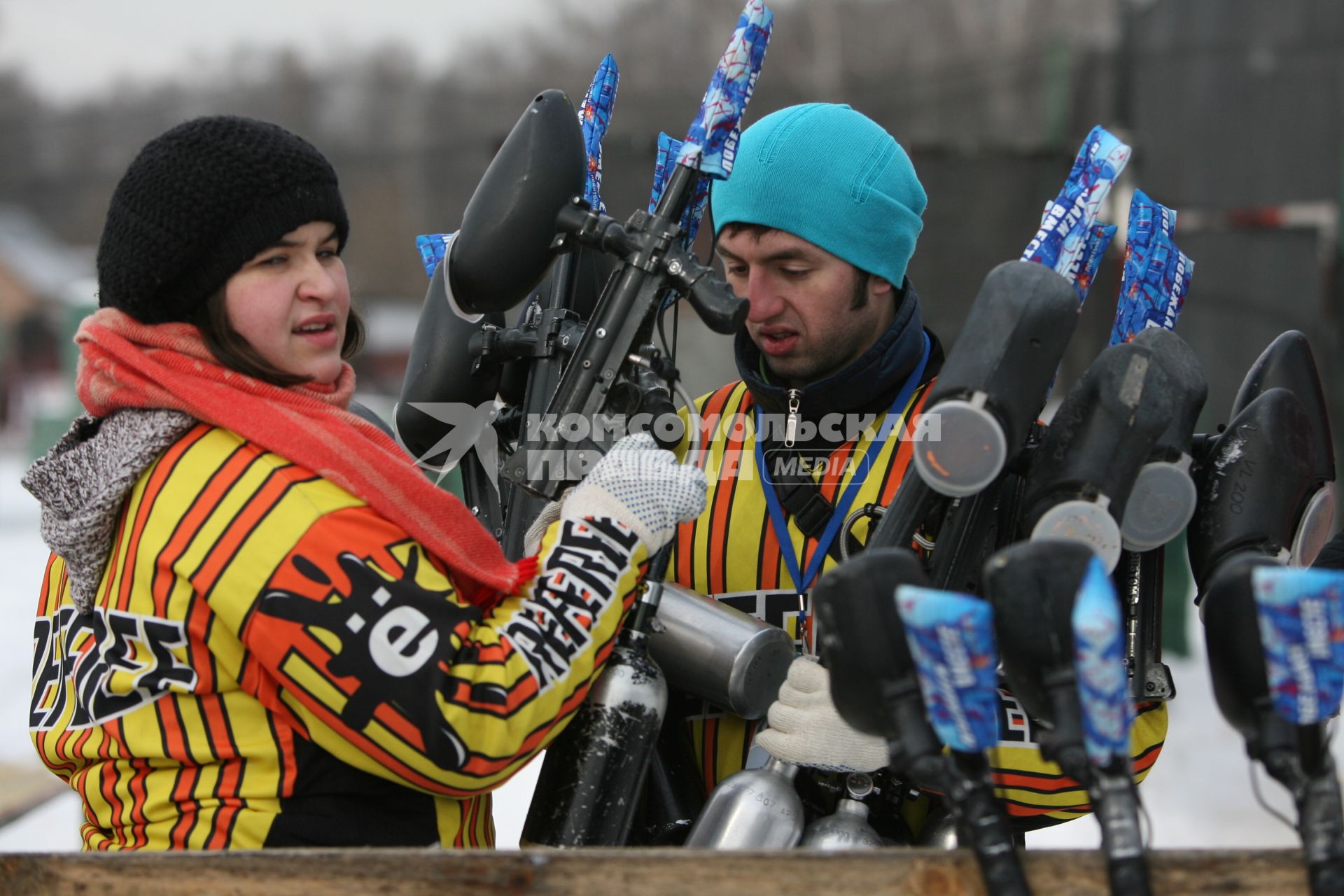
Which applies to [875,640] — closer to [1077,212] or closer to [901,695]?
[901,695]

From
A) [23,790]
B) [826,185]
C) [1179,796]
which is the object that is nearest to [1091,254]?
[826,185]

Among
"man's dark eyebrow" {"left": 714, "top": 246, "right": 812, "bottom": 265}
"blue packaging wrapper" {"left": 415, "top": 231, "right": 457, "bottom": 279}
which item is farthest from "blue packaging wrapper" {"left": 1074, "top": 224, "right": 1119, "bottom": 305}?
"blue packaging wrapper" {"left": 415, "top": 231, "right": 457, "bottom": 279}

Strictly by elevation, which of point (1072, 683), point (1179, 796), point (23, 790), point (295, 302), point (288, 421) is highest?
point (295, 302)

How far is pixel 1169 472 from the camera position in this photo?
1.30 m

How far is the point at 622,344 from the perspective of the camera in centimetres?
154

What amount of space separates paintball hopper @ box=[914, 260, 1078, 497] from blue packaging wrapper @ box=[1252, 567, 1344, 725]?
28cm

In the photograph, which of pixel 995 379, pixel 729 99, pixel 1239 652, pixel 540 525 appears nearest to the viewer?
pixel 1239 652

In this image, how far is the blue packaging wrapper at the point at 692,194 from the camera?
5.28 feet

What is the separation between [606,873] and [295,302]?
0.73 metres

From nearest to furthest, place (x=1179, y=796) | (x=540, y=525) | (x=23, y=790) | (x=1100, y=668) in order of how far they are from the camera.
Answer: (x=1100, y=668) → (x=540, y=525) → (x=23, y=790) → (x=1179, y=796)

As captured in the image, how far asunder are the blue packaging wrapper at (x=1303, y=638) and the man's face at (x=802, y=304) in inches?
36.7

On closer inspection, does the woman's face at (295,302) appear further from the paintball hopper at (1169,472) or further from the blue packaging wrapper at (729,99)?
the paintball hopper at (1169,472)

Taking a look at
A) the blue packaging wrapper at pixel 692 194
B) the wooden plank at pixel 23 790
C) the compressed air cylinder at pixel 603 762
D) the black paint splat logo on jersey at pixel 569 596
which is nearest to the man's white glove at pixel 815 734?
the compressed air cylinder at pixel 603 762

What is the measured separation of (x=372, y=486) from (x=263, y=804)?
13.9 inches
